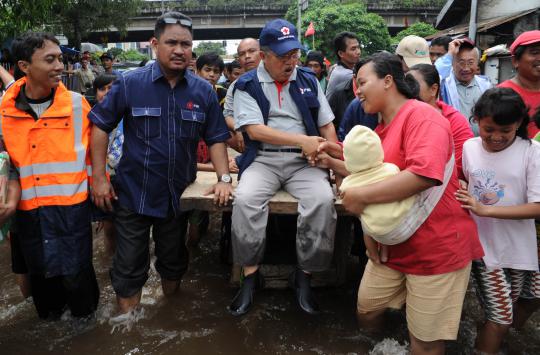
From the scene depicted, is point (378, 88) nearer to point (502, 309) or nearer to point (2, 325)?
point (502, 309)

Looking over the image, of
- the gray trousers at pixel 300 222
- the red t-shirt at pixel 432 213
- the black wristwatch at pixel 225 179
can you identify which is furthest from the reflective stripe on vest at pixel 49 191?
the red t-shirt at pixel 432 213

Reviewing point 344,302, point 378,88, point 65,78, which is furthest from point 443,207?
point 65,78

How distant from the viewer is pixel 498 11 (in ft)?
51.3

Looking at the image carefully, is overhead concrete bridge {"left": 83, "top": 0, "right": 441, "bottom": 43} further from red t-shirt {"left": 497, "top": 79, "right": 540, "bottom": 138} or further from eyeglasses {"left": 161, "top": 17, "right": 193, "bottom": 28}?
eyeglasses {"left": 161, "top": 17, "right": 193, "bottom": 28}

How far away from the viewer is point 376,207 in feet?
7.00

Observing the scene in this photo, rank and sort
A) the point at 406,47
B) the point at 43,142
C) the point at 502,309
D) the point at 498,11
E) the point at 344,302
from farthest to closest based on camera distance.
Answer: the point at 498,11, the point at 406,47, the point at 344,302, the point at 43,142, the point at 502,309

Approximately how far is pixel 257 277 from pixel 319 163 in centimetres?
89

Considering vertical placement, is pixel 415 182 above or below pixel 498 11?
below

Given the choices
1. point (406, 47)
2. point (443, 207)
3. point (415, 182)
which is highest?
point (406, 47)

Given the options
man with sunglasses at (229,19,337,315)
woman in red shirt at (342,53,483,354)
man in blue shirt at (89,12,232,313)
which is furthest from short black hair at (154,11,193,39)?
woman in red shirt at (342,53,483,354)

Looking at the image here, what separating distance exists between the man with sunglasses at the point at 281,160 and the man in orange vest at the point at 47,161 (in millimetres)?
1053

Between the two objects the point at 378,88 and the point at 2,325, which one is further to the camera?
the point at 2,325

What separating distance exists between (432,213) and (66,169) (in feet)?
7.42

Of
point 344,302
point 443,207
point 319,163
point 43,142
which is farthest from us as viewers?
point 344,302
